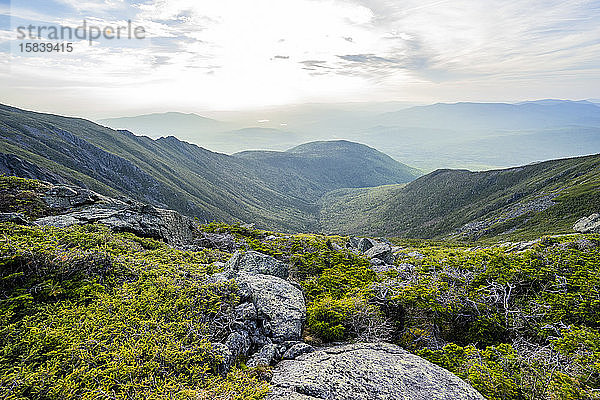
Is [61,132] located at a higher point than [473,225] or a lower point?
higher

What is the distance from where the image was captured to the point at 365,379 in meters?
8.57

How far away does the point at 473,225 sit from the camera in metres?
112

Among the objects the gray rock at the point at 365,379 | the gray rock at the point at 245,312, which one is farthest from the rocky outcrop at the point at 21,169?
the gray rock at the point at 365,379

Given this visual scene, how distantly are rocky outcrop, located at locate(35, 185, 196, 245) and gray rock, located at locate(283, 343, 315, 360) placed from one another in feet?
53.2

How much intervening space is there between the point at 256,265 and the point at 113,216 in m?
13.2

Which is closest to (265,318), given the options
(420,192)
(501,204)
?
(501,204)

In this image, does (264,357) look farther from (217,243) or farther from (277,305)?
(217,243)

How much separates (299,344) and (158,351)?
5.12 meters

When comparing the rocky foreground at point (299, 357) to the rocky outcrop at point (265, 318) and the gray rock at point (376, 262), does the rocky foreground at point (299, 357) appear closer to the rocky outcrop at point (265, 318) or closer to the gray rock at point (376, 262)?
the rocky outcrop at point (265, 318)

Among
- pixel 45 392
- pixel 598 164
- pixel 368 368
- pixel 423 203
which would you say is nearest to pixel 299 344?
pixel 368 368

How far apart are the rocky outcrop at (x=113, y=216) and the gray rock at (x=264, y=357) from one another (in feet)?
51.1

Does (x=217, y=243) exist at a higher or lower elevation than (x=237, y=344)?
lower

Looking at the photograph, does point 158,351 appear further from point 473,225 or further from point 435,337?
point 473,225

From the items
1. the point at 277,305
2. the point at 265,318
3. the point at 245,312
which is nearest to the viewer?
the point at 245,312
